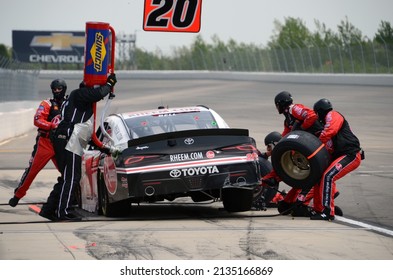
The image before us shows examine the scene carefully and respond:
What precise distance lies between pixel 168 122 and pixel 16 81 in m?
20.0

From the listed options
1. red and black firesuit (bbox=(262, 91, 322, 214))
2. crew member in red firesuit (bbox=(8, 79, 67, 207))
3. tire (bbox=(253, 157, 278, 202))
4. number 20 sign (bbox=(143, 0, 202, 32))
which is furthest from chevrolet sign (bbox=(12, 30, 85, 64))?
red and black firesuit (bbox=(262, 91, 322, 214))

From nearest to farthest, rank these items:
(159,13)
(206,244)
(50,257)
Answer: (50,257) → (206,244) → (159,13)

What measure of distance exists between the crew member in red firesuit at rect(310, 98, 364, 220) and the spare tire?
118 millimetres

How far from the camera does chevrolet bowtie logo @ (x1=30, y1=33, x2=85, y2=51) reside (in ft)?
354

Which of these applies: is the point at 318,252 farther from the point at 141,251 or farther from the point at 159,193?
the point at 159,193

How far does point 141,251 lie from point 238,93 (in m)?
47.2

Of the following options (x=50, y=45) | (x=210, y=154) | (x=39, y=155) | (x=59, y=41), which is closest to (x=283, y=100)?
(x=210, y=154)

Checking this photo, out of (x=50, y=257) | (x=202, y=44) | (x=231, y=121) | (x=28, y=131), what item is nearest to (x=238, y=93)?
(x=231, y=121)

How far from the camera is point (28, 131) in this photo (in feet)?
108

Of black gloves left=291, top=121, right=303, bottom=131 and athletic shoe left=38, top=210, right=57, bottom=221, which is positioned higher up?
black gloves left=291, top=121, right=303, bottom=131

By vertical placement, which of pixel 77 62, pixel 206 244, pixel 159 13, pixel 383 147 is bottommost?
pixel 77 62

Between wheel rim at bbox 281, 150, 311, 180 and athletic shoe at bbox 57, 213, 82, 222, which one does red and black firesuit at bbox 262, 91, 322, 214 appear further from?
athletic shoe at bbox 57, 213, 82, 222

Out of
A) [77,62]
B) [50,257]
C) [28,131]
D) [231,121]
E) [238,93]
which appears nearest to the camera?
[50,257]

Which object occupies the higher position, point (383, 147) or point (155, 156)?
point (155, 156)
